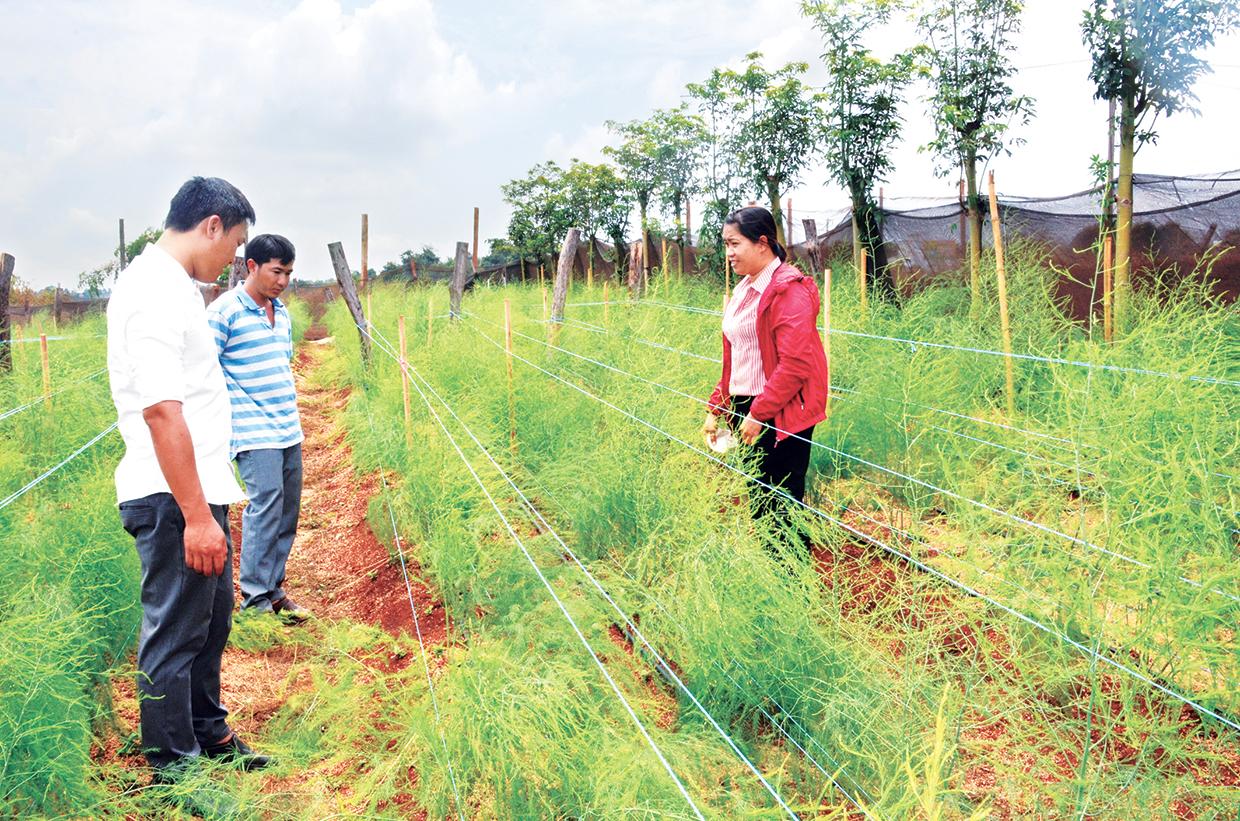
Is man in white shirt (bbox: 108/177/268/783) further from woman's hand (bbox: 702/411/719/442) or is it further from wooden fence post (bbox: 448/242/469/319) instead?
wooden fence post (bbox: 448/242/469/319)

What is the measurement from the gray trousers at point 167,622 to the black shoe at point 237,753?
0.12 m

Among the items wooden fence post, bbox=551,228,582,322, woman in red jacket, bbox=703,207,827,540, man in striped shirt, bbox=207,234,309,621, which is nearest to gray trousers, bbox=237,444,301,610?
man in striped shirt, bbox=207,234,309,621

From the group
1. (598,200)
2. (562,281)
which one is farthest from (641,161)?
(562,281)

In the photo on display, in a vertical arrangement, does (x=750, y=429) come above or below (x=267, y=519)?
above

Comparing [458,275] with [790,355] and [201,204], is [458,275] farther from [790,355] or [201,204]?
[201,204]

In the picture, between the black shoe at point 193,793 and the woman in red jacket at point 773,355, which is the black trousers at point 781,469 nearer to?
the woman in red jacket at point 773,355

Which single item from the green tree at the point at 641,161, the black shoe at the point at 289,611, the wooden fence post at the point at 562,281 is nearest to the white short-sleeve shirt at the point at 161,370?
the black shoe at the point at 289,611

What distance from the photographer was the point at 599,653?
102 inches

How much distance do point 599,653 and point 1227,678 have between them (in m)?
1.64

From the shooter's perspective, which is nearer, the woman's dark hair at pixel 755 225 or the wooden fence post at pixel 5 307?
the woman's dark hair at pixel 755 225

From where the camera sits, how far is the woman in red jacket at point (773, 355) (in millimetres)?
2908

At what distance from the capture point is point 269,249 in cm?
329

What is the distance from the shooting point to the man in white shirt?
6.16 ft

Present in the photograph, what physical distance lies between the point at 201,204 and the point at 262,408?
1.37m
